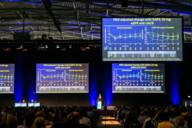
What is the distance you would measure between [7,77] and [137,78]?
275 inches

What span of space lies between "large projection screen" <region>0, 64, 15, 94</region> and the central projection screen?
131 cm

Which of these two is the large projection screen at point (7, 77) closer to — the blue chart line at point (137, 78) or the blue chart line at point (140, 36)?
the blue chart line at point (137, 78)

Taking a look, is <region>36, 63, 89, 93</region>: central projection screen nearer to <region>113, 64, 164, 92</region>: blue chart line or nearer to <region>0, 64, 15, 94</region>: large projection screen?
<region>0, 64, 15, 94</region>: large projection screen

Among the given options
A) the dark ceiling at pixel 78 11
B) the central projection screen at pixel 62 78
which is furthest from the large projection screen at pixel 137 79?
the central projection screen at pixel 62 78

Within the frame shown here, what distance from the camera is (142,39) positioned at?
46.1 ft

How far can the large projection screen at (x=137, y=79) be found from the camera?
1928 centimetres

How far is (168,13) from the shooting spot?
960 inches

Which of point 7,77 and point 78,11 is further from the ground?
point 78,11

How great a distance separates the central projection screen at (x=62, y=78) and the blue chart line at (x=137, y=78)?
111 inches

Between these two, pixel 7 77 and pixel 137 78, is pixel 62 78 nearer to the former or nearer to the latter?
pixel 7 77

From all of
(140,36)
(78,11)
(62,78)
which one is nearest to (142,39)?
(140,36)

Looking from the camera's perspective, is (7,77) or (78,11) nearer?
(7,77)

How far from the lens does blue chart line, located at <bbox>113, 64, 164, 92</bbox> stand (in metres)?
19.4

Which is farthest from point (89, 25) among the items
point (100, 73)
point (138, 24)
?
point (138, 24)
